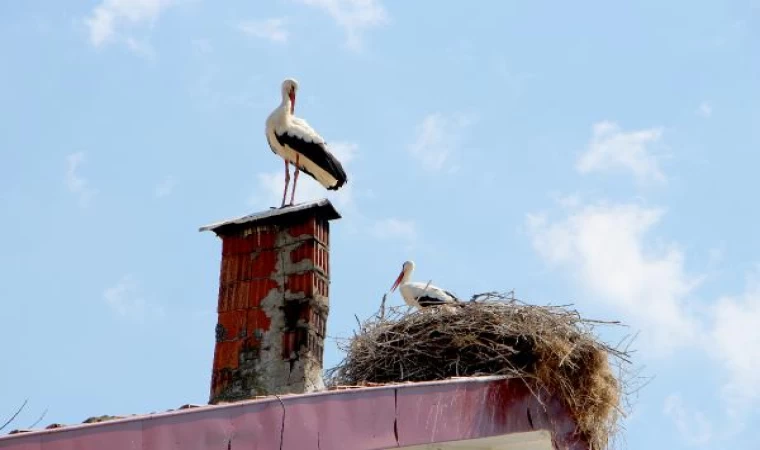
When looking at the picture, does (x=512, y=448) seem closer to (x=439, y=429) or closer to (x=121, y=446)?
(x=439, y=429)

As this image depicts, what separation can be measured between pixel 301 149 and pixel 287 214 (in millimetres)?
2559

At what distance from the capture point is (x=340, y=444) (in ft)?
19.5

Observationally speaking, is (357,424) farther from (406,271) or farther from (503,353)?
(406,271)

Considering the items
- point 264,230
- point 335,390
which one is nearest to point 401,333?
point 264,230

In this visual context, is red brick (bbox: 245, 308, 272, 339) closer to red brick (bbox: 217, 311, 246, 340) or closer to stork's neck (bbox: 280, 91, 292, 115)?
red brick (bbox: 217, 311, 246, 340)

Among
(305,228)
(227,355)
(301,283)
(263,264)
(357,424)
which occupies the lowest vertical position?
(357,424)

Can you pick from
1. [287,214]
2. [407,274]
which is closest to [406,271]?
[407,274]

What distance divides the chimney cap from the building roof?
1416 mm

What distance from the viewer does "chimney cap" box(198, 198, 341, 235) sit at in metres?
7.59

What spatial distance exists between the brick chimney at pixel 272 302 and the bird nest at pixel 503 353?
389mm

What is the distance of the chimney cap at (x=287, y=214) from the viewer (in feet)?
24.9

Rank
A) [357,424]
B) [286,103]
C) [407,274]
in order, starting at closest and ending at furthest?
1. [357,424]
2. [286,103]
3. [407,274]

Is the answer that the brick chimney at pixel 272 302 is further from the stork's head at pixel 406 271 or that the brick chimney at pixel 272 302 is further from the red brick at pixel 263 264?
the stork's head at pixel 406 271

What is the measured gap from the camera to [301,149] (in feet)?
33.3
